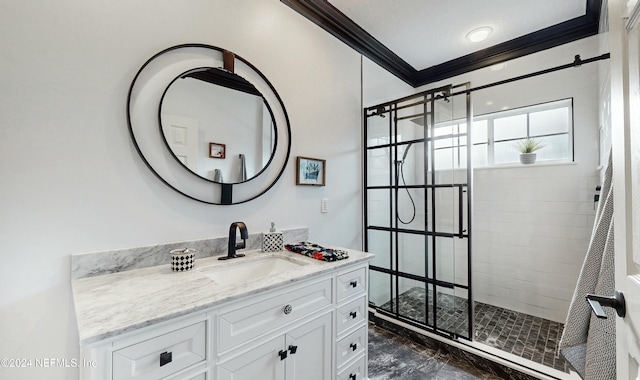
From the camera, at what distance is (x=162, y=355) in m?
0.77

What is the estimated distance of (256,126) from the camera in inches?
65.0

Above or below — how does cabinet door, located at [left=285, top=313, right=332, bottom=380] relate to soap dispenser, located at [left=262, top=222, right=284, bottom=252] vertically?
below

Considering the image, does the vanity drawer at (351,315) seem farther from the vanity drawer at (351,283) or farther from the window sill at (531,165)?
the window sill at (531,165)

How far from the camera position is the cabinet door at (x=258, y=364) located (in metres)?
0.90

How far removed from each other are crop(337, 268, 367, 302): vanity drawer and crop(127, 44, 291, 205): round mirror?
0.73 metres

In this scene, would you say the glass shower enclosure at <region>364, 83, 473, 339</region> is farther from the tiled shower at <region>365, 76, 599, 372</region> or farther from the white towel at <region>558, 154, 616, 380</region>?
the white towel at <region>558, 154, 616, 380</region>

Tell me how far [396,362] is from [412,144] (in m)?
1.66

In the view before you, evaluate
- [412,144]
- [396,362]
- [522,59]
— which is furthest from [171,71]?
[522,59]

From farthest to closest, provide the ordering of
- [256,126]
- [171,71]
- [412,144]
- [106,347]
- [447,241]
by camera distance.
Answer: [412,144] → [447,241] → [256,126] → [171,71] → [106,347]

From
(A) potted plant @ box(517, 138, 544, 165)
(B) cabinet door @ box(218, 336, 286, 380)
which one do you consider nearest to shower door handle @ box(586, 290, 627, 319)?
(B) cabinet door @ box(218, 336, 286, 380)

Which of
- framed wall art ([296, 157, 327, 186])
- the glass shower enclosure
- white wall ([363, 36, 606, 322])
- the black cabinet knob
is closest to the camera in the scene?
the black cabinet knob

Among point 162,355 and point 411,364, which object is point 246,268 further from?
point 411,364

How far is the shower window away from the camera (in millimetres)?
2404

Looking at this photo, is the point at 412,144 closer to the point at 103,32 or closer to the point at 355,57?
the point at 355,57
